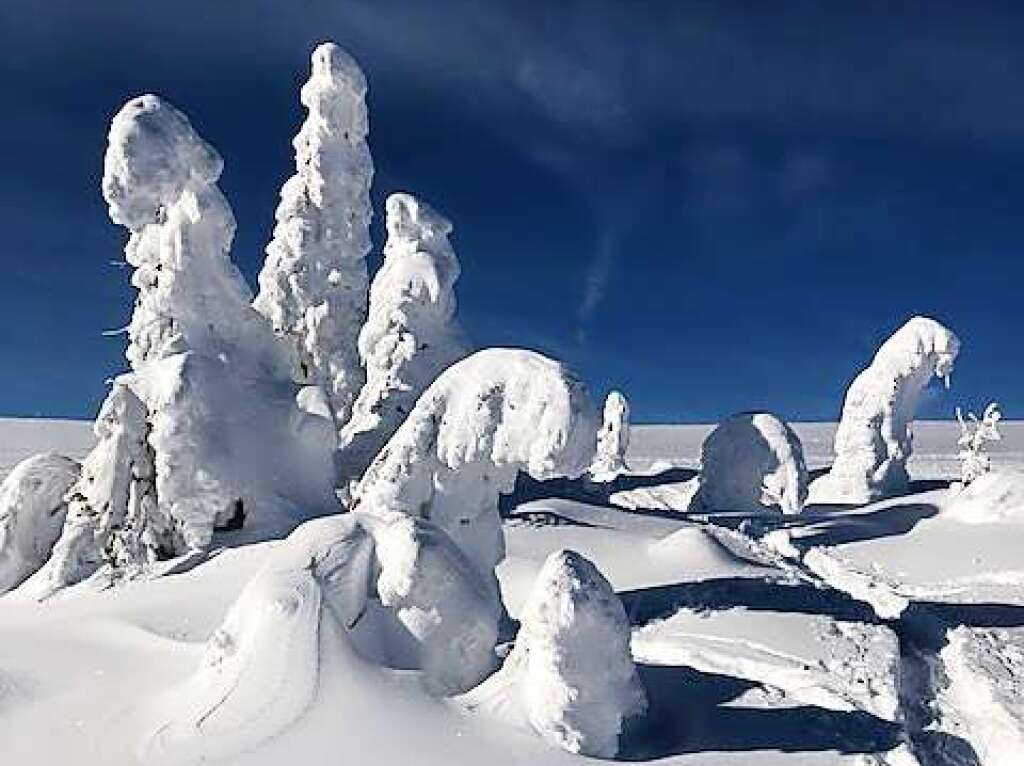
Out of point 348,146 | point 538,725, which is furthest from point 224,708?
point 348,146

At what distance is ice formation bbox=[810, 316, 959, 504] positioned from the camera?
3850cm

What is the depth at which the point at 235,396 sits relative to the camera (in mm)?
22469

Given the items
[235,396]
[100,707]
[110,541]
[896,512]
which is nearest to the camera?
[100,707]

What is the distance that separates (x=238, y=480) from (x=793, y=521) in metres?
18.6

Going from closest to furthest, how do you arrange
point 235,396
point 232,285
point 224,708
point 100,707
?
point 224,708 → point 100,707 → point 235,396 → point 232,285

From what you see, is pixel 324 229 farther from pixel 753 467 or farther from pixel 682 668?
pixel 682 668

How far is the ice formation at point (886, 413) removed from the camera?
38500mm

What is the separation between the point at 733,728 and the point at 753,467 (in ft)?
81.1

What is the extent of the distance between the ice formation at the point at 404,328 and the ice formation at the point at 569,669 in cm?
1818

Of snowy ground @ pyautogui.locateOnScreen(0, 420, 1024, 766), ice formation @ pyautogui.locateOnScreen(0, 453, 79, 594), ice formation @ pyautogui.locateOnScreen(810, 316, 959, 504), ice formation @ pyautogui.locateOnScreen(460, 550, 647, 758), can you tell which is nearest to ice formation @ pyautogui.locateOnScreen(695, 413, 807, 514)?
ice formation @ pyautogui.locateOnScreen(810, 316, 959, 504)

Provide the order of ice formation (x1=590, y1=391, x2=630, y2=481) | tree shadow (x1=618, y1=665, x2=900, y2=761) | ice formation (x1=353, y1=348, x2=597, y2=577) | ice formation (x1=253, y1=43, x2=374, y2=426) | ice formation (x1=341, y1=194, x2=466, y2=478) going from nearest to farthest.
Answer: tree shadow (x1=618, y1=665, x2=900, y2=761) < ice formation (x1=353, y1=348, x2=597, y2=577) < ice formation (x1=341, y1=194, x2=466, y2=478) < ice formation (x1=253, y1=43, x2=374, y2=426) < ice formation (x1=590, y1=391, x2=630, y2=481)

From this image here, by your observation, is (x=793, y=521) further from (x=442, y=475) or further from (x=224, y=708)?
(x=224, y=708)

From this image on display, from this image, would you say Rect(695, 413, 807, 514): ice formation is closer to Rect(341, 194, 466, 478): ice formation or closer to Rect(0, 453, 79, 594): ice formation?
Rect(341, 194, 466, 478): ice formation

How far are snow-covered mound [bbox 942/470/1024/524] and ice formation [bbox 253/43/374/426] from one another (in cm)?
1866
